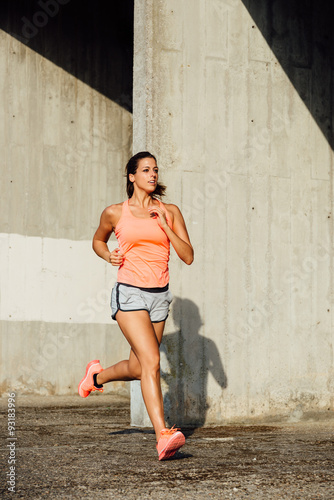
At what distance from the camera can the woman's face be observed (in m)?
6.02

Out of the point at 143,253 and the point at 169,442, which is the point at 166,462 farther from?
the point at 143,253

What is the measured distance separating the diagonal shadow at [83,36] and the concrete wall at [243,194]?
13.4 ft

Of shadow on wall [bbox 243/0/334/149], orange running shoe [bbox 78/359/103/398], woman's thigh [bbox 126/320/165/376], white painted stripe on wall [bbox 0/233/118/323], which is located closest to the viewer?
woman's thigh [bbox 126/320/165/376]

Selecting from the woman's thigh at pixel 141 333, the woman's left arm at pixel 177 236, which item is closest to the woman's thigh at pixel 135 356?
the woman's thigh at pixel 141 333

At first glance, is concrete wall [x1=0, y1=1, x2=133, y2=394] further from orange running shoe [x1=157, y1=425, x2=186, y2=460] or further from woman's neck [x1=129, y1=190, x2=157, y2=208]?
orange running shoe [x1=157, y1=425, x2=186, y2=460]

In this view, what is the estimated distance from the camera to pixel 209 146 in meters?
7.98

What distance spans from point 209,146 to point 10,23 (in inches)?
196

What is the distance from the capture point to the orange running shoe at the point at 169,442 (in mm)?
5066

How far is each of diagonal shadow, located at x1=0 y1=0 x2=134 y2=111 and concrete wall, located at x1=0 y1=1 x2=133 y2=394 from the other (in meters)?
0.02

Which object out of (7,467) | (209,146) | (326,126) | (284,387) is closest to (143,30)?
(209,146)

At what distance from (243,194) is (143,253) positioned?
264cm

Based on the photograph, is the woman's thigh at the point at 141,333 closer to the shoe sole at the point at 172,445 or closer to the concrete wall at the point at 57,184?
the shoe sole at the point at 172,445

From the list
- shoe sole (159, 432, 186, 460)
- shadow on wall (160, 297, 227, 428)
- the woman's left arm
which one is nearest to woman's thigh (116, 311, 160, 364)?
the woman's left arm

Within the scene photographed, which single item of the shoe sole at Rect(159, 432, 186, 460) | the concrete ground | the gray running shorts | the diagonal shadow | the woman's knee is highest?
the diagonal shadow
